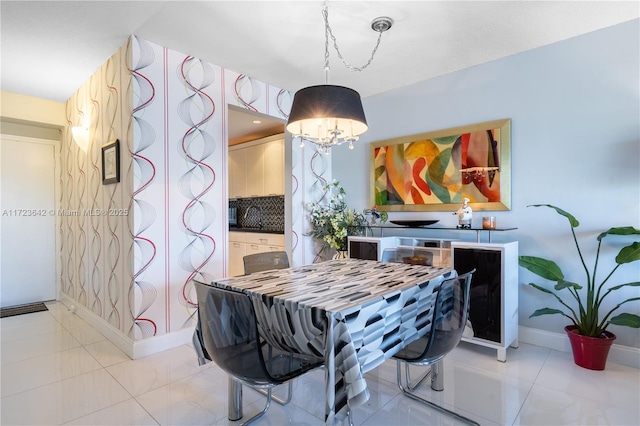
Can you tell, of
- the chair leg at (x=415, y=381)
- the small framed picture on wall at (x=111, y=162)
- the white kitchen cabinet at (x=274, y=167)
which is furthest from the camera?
the white kitchen cabinet at (x=274, y=167)

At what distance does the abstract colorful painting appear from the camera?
2885mm

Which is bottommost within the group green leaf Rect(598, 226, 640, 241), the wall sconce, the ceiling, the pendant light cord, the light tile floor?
the light tile floor

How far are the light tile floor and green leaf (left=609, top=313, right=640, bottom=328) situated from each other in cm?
36

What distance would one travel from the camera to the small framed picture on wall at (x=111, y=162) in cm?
269

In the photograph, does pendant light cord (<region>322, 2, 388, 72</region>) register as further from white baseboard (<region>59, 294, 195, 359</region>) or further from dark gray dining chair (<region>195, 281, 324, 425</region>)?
white baseboard (<region>59, 294, 195, 359</region>)

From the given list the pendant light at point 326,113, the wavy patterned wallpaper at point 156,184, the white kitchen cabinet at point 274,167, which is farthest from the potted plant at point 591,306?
the white kitchen cabinet at point 274,167

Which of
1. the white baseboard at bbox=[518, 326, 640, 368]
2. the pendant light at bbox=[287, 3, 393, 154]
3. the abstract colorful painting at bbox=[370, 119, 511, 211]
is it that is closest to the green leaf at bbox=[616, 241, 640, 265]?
the white baseboard at bbox=[518, 326, 640, 368]

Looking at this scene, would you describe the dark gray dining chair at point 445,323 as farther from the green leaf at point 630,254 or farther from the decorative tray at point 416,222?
the decorative tray at point 416,222

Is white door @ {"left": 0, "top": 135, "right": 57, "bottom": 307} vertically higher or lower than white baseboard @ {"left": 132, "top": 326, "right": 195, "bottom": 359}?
higher

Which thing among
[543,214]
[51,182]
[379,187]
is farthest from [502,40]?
[51,182]

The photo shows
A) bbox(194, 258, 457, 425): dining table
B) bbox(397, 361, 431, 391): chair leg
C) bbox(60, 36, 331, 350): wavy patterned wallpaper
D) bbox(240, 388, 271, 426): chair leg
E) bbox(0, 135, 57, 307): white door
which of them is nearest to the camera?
bbox(194, 258, 457, 425): dining table

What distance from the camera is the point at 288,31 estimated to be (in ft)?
7.94

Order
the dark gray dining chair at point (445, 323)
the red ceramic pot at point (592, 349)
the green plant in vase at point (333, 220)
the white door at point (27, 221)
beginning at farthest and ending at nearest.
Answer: the white door at point (27, 221), the green plant in vase at point (333, 220), the red ceramic pot at point (592, 349), the dark gray dining chair at point (445, 323)

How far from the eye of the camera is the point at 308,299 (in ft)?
4.68
